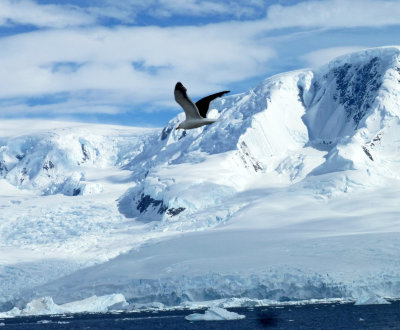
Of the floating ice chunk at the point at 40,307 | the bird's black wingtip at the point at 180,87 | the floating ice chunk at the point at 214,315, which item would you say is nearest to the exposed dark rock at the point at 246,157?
the floating ice chunk at the point at 40,307

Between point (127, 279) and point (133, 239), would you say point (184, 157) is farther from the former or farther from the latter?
point (127, 279)

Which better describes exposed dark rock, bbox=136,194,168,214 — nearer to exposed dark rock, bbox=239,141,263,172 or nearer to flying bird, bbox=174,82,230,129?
exposed dark rock, bbox=239,141,263,172

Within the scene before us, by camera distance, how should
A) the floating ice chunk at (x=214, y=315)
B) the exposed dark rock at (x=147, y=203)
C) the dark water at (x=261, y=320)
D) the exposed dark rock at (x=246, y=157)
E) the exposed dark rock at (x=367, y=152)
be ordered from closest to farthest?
1. the dark water at (x=261, y=320)
2. the floating ice chunk at (x=214, y=315)
3. the exposed dark rock at (x=147, y=203)
4. the exposed dark rock at (x=367, y=152)
5. the exposed dark rock at (x=246, y=157)

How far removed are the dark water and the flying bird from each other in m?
70.2

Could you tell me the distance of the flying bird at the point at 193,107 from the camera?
20.1 m

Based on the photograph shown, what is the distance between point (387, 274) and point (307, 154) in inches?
3910

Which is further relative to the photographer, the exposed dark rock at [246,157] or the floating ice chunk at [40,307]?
the exposed dark rock at [246,157]

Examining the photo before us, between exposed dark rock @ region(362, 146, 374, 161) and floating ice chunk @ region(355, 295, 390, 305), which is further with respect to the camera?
exposed dark rock @ region(362, 146, 374, 161)

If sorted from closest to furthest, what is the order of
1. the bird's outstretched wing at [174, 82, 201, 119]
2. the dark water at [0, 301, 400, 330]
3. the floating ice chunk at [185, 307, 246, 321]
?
the bird's outstretched wing at [174, 82, 201, 119] → the dark water at [0, 301, 400, 330] → the floating ice chunk at [185, 307, 246, 321]

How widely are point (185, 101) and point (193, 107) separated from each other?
566 mm

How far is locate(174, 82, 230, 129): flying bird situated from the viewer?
20.1m

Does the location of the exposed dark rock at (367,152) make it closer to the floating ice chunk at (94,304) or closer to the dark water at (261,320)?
the dark water at (261,320)

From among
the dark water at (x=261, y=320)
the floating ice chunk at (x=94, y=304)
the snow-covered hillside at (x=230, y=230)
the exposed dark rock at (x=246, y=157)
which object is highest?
the exposed dark rock at (x=246, y=157)

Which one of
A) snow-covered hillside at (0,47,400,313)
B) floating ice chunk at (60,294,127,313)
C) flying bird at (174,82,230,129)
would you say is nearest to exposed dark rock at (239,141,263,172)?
snow-covered hillside at (0,47,400,313)
